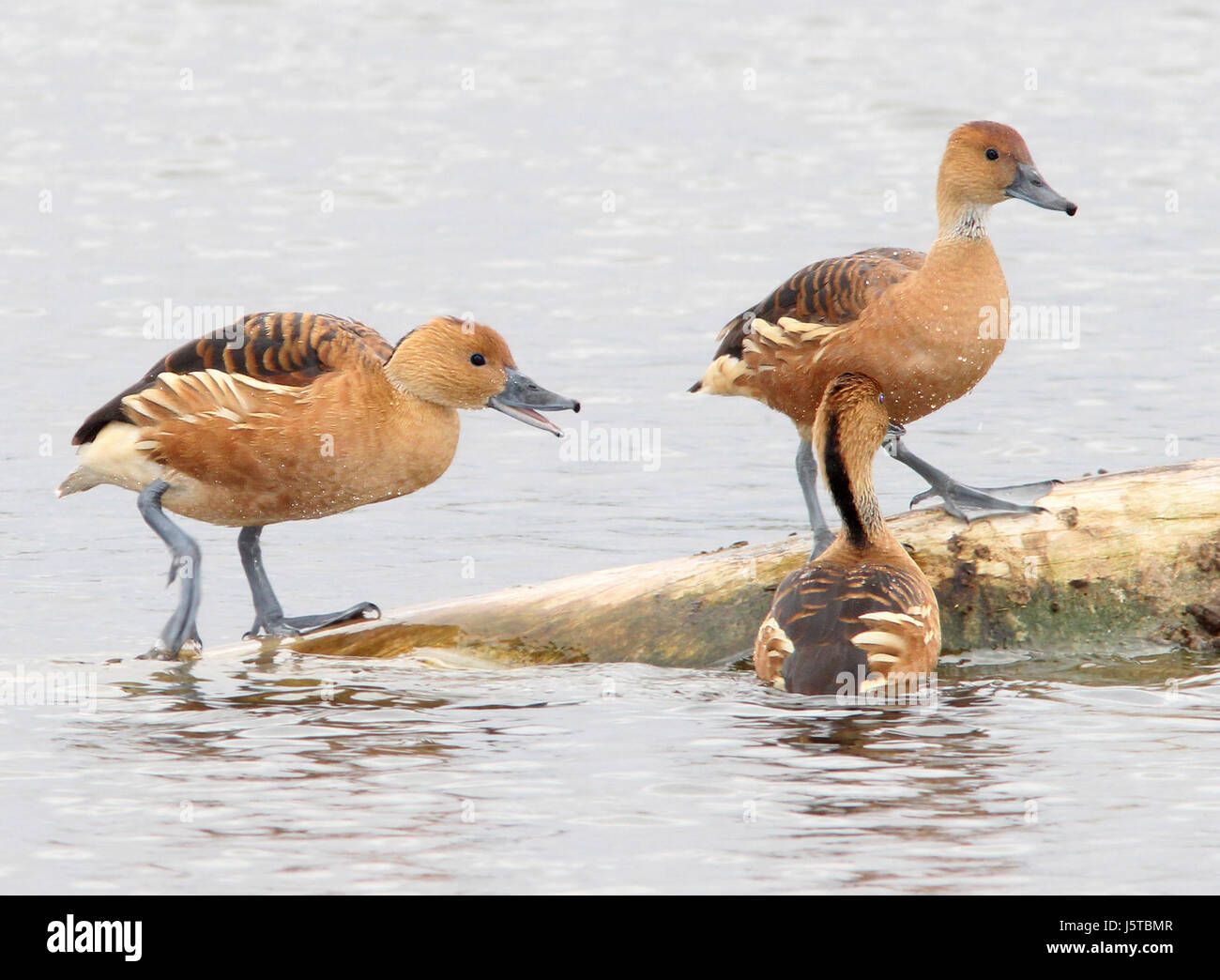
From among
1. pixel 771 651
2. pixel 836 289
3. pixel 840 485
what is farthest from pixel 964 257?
pixel 771 651

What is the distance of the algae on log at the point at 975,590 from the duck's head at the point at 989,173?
1749 mm

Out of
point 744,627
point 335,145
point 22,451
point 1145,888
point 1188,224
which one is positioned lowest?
point 1145,888

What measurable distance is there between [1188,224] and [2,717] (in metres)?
15.5

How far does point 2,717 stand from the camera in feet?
27.2

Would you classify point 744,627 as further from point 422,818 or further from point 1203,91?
point 1203,91

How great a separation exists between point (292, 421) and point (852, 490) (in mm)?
2685

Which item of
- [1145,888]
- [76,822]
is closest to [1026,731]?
[1145,888]

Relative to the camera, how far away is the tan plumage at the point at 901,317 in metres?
9.32

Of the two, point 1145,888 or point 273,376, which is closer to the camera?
point 1145,888

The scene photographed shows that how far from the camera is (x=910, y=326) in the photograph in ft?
30.5

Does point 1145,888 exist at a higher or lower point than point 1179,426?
lower

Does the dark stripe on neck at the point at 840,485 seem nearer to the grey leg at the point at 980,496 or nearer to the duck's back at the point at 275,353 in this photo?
Answer: the grey leg at the point at 980,496

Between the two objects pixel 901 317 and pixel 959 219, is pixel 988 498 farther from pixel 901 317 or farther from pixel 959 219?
pixel 959 219

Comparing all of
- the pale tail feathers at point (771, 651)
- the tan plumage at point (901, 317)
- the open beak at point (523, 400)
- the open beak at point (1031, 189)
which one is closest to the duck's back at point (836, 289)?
the tan plumage at point (901, 317)
